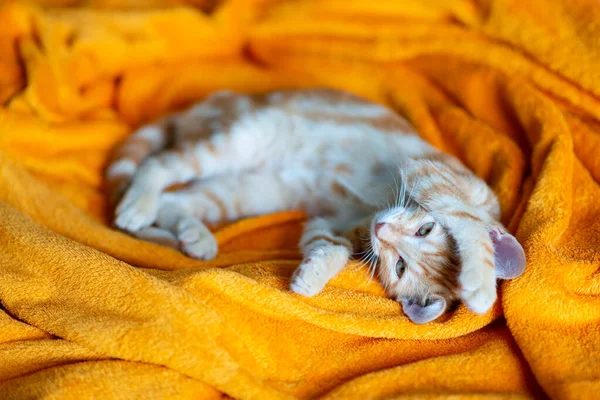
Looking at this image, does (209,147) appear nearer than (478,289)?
No

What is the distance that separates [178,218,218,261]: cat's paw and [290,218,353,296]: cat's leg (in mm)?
278

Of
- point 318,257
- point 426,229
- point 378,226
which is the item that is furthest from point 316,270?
point 426,229

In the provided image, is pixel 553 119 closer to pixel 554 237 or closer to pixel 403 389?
pixel 554 237

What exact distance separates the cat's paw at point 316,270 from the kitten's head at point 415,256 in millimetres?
132

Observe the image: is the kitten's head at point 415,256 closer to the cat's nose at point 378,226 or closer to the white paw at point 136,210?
the cat's nose at point 378,226

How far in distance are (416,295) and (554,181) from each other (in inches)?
20.4

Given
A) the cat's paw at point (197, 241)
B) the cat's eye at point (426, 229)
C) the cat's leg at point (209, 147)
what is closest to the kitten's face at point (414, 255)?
the cat's eye at point (426, 229)

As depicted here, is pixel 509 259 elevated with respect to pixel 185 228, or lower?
elevated

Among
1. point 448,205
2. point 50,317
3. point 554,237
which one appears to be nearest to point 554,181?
point 554,237

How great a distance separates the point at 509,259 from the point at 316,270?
1.58ft

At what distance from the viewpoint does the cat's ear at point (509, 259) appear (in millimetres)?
1430

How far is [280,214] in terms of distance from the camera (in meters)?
2.02

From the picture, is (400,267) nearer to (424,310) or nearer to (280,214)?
(424,310)

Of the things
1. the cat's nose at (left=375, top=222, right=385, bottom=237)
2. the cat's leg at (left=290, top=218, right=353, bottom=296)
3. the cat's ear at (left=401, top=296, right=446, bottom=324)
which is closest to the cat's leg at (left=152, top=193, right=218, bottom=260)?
the cat's leg at (left=290, top=218, right=353, bottom=296)
